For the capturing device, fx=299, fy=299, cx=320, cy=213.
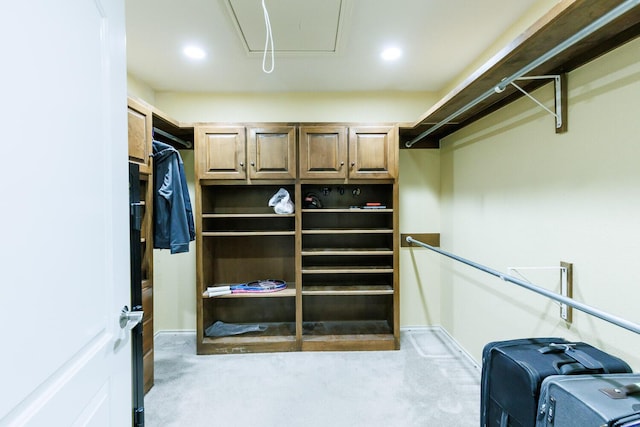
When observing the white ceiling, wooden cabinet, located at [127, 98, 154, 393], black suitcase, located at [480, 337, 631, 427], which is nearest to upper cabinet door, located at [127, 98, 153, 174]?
wooden cabinet, located at [127, 98, 154, 393]

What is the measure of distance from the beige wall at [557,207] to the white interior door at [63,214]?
207 centimetres

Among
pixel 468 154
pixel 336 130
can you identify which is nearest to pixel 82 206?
pixel 336 130

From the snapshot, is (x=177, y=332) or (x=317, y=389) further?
(x=177, y=332)

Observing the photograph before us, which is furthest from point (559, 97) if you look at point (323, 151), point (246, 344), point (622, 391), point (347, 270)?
point (246, 344)

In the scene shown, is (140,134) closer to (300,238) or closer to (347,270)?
(300,238)

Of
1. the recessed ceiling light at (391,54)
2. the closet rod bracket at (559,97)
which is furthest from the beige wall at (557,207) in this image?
the recessed ceiling light at (391,54)

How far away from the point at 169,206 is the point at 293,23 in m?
1.66

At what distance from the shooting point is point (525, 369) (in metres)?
1.29

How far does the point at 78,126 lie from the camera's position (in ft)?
2.66

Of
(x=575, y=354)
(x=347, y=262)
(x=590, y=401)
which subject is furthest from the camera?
(x=347, y=262)

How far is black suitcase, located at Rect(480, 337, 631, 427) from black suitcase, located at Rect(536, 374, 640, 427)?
85mm

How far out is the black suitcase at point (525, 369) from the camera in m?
1.25

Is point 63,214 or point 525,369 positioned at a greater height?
point 63,214

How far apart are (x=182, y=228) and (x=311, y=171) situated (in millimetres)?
1259
